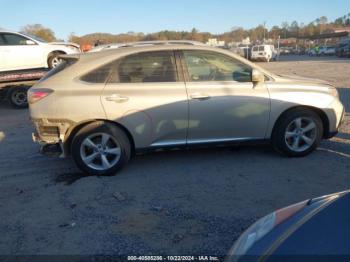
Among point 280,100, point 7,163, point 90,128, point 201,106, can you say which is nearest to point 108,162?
point 90,128

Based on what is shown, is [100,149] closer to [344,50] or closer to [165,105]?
[165,105]

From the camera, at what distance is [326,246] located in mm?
1725

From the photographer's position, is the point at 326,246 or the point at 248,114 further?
the point at 248,114

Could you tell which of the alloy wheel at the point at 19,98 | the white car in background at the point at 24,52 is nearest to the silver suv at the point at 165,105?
the white car in background at the point at 24,52

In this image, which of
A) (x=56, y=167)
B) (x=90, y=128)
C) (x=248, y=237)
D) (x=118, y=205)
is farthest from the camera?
(x=56, y=167)

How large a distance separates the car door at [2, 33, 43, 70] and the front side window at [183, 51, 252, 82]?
8.64 m

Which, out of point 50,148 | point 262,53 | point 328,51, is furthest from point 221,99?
point 328,51

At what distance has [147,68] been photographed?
5.31 meters

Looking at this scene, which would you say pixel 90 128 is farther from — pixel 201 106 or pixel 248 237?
pixel 248 237

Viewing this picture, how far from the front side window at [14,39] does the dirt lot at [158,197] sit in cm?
691

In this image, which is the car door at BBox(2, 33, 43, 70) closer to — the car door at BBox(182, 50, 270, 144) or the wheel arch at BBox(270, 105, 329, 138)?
the car door at BBox(182, 50, 270, 144)

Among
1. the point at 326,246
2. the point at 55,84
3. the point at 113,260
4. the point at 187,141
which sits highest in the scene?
the point at 55,84

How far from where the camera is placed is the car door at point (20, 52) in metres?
12.2

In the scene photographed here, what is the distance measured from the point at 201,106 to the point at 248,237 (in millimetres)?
3198
